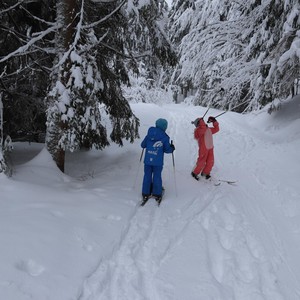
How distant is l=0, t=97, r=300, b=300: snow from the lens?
12.3 ft

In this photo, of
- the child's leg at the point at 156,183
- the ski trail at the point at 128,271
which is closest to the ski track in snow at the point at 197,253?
the ski trail at the point at 128,271

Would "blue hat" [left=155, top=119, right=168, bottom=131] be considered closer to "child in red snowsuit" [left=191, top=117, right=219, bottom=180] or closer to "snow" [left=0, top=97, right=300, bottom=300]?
"snow" [left=0, top=97, right=300, bottom=300]

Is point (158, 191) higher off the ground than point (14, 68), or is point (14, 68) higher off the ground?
point (14, 68)

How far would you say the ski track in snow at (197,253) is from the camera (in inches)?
149

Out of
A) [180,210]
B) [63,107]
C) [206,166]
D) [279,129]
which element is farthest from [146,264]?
[279,129]

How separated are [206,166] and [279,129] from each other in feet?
20.2

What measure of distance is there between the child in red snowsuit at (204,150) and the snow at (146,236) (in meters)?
0.44

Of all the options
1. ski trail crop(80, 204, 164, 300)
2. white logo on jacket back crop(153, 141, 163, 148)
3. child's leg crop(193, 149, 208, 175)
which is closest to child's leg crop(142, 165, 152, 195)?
white logo on jacket back crop(153, 141, 163, 148)

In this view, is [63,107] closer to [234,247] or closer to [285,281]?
[234,247]

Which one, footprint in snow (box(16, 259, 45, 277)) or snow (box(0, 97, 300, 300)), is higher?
footprint in snow (box(16, 259, 45, 277))

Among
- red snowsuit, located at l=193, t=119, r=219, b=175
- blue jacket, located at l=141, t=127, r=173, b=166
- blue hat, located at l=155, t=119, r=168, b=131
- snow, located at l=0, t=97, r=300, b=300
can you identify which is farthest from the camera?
red snowsuit, located at l=193, t=119, r=219, b=175

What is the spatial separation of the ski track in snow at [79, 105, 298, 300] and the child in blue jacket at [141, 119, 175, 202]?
1.10 ft

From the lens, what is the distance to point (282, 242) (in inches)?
205

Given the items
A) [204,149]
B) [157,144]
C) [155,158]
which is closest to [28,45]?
[157,144]
